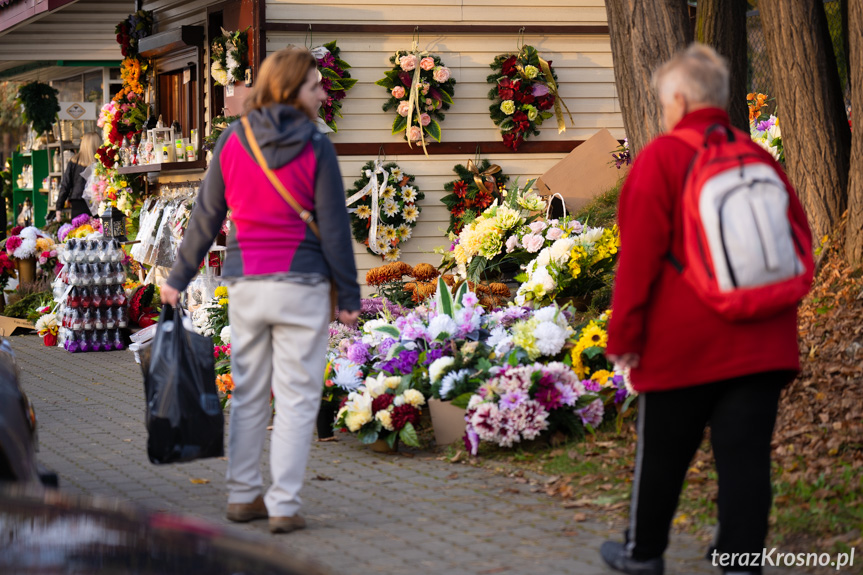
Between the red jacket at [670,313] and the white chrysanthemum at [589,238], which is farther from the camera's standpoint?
the white chrysanthemum at [589,238]

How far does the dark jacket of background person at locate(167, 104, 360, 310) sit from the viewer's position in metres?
4.47

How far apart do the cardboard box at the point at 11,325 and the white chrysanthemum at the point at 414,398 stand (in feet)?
26.5

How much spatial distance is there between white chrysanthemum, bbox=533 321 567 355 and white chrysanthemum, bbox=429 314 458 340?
0.53 metres

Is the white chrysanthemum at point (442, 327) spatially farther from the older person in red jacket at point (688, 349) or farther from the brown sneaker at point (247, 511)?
the older person in red jacket at point (688, 349)

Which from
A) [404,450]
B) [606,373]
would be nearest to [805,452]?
[606,373]

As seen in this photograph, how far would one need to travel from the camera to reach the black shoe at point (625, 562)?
3.77 metres

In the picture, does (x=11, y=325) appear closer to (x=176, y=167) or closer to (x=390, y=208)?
(x=176, y=167)

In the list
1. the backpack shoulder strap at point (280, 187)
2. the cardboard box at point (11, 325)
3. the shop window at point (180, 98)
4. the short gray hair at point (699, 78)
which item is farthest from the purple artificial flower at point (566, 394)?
the cardboard box at point (11, 325)

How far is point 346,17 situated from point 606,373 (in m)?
6.01

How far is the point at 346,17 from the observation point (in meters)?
10.8

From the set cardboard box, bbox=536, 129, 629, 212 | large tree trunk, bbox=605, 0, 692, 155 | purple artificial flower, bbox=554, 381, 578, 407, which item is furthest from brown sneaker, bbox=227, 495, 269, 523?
cardboard box, bbox=536, 129, 629, 212

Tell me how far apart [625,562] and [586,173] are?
685cm

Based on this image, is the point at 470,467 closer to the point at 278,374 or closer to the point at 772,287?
the point at 278,374

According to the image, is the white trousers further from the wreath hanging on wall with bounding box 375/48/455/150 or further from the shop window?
the shop window
